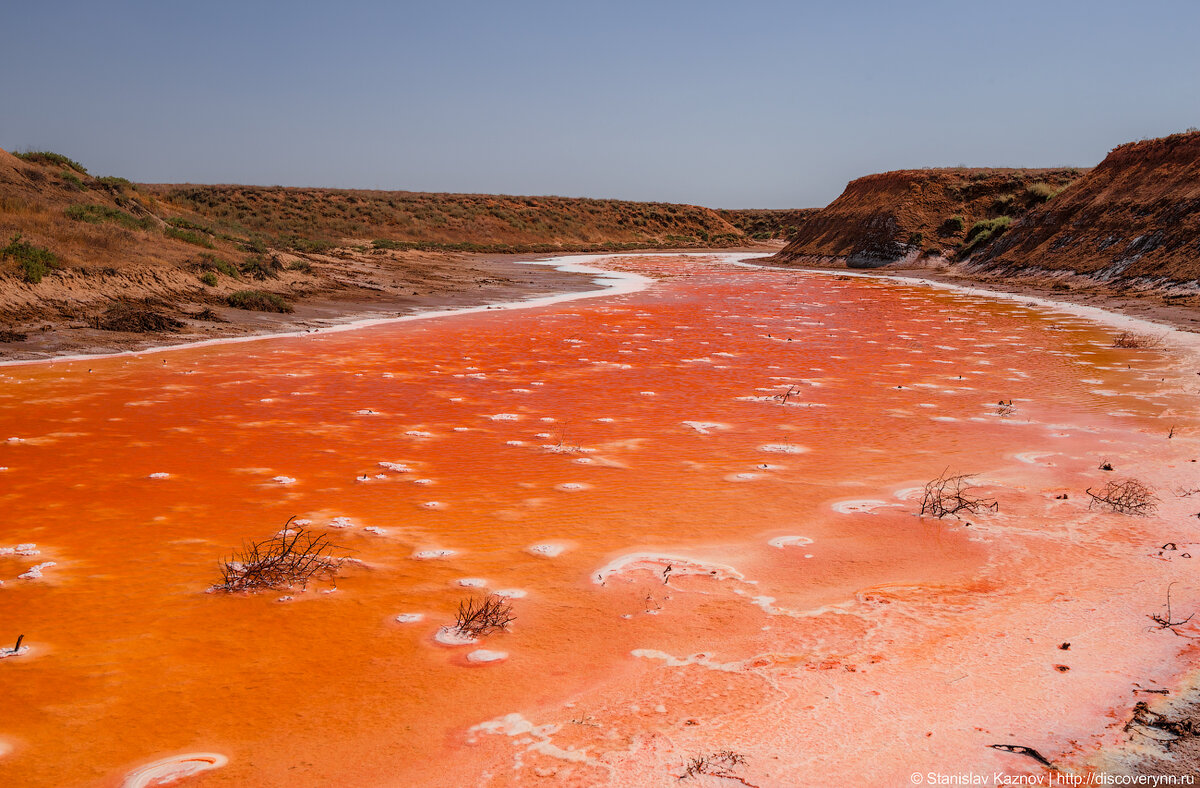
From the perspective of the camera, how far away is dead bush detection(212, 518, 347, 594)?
172 inches

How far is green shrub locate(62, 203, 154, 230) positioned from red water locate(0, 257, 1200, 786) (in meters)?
8.81

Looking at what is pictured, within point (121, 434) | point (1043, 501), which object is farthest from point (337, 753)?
point (121, 434)

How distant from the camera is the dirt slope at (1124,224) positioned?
67.1ft

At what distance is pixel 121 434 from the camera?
7441mm

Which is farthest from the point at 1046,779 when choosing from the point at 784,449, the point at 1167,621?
the point at 784,449

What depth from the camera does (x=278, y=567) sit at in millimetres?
4434

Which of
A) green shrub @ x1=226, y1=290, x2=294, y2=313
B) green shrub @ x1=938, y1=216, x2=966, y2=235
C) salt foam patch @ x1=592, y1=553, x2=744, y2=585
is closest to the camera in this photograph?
salt foam patch @ x1=592, y1=553, x2=744, y2=585

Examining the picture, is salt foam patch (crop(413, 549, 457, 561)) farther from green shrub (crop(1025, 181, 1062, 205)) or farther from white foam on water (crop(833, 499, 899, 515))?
green shrub (crop(1025, 181, 1062, 205))

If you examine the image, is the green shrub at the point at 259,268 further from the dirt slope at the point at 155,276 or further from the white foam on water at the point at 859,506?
the white foam on water at the point at 859,506

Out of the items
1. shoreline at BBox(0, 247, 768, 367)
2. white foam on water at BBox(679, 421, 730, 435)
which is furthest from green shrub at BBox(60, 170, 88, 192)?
white foam on water at BBox(679, 421, 730, 435)

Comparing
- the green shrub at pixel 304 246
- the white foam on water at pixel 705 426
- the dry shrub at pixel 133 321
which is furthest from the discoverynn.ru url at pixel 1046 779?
the green shrub at pixel 304 246

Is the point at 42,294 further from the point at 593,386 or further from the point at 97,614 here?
the point at 97,614

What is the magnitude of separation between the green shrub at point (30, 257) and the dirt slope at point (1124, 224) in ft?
76.5

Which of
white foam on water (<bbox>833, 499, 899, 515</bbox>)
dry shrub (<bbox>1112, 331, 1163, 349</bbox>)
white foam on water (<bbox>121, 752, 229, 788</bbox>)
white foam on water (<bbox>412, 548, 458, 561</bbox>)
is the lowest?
white foam on water (<bbox>121, 752, 229, 788</bbox>)
